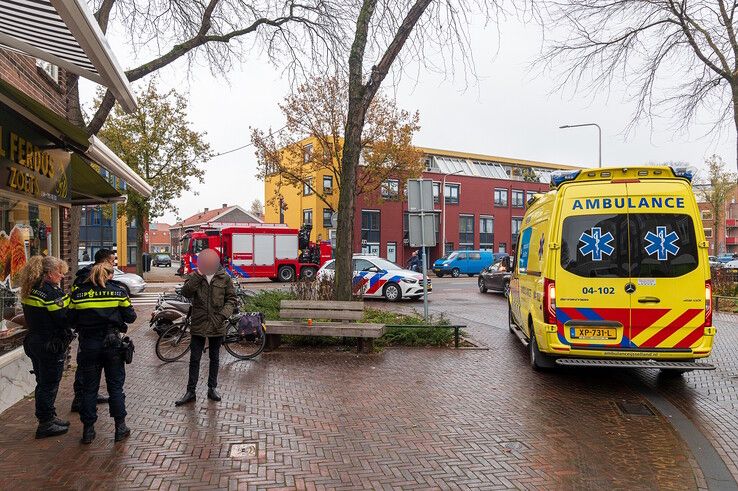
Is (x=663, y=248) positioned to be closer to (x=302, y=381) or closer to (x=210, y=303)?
(x=302, y=381)

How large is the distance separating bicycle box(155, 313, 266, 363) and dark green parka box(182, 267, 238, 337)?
2.18 m

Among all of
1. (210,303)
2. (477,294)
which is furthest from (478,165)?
(210,303)

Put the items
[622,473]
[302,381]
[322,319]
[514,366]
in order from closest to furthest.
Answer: [622,473], [302,381], [514,366], [322,319]

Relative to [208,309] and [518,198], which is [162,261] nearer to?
[518,198]

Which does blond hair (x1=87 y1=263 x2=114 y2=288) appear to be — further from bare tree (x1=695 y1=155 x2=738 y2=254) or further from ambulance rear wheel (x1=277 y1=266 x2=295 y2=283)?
bare tree (x1=695 y1=155 x2=738 y2=254)

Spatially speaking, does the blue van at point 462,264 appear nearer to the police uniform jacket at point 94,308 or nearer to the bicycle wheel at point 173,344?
the bicycle wheel at point 173,344

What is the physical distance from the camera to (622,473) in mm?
4008

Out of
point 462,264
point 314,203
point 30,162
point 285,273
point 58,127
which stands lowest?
point 285,273

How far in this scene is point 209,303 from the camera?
5688mm

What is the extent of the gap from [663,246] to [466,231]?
41653mm

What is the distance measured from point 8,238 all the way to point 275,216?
153 feet

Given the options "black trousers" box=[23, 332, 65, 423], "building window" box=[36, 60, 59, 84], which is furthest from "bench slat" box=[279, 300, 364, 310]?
"building window" box=[36, 60, 59, 84]

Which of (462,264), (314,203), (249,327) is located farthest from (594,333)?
(314,203)

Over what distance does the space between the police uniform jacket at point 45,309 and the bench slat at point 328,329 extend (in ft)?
12.9
